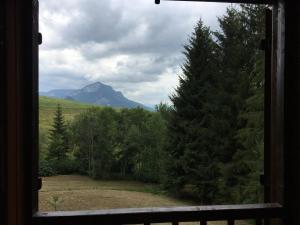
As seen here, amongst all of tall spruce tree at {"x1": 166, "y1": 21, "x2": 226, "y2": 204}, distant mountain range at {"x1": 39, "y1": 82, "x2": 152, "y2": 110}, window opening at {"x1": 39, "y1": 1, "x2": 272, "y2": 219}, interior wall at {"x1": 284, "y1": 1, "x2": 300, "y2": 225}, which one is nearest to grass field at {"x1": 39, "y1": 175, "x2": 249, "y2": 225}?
window opening at {"x1": 39, "y1": 1, "x2": 272, "y2": 219}

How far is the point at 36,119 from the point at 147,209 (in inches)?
22.3

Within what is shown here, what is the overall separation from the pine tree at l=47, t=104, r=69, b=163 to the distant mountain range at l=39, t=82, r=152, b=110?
2.01m

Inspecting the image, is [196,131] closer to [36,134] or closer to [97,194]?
[97,194]

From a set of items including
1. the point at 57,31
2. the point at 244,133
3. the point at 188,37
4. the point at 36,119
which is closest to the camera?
the point at 36,119

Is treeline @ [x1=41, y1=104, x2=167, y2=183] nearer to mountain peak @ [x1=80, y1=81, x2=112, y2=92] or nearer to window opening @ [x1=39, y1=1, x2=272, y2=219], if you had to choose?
window opening @ [x1=39, y1=1, x2=272, y2=219]

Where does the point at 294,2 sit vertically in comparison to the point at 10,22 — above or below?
above

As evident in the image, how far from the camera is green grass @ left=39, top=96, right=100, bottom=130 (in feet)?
49.1

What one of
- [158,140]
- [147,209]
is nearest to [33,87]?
[147,209]

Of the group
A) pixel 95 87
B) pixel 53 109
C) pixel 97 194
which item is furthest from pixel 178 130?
pixel 95 87

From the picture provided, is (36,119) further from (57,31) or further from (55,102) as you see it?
(57,31)

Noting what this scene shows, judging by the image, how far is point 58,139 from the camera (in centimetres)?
1477

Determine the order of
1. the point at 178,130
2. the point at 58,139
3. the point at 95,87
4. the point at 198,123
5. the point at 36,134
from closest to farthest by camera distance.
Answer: the point at 36,134
the point at 198,123
the point at 178,130
the point at 58,139
the point at 95,87

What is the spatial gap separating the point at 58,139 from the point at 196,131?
5642 mm

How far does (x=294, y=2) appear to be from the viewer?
1.53m
